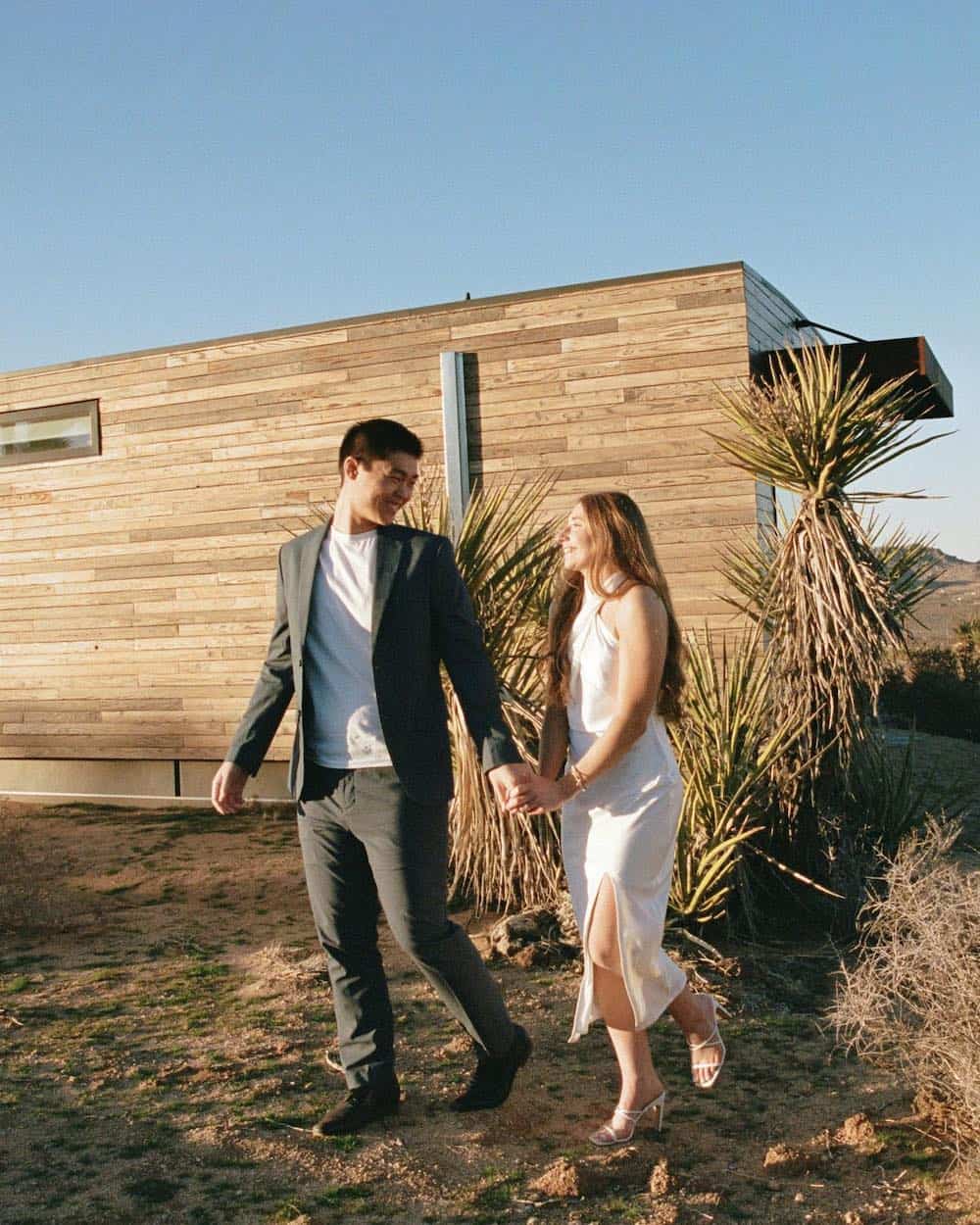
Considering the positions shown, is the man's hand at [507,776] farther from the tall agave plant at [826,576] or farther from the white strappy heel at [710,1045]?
the tall agave plant at [826,576]

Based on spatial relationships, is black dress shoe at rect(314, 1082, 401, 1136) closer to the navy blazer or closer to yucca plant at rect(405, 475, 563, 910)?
the navy blazer

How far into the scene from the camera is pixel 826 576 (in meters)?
5.73

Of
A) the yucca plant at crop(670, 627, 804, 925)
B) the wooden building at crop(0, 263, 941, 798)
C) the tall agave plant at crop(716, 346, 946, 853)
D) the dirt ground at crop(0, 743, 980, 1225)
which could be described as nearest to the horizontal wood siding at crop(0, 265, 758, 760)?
the wooden building at crop(0, 263, 941, 798)

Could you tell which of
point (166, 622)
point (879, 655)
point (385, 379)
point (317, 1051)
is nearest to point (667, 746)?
point (317, 1051)

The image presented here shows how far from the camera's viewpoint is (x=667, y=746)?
129 inches

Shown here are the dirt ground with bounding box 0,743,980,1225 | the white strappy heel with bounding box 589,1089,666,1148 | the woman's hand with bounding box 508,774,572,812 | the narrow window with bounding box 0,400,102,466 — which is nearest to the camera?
the dirt ground with bounding box 0,743,980,1225

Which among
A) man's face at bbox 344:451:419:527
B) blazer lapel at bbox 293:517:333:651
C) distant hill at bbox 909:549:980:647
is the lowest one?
distant hill at bbox 909:549:980:647

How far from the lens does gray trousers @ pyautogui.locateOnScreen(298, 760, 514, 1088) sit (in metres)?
3.19

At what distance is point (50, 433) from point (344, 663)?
7.25 metres

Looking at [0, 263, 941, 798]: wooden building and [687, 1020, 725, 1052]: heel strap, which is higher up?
[0, 263, 941, 798]: wooden building

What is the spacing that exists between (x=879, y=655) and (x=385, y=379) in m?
3.98

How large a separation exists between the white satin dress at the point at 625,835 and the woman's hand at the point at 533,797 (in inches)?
4.5

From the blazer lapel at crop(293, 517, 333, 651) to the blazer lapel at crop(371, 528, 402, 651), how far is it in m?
0.18

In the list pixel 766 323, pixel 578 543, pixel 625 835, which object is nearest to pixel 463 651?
pixel 578 543
